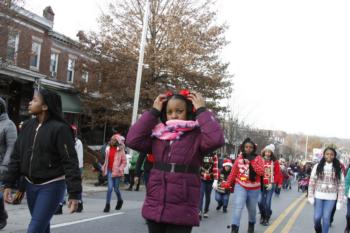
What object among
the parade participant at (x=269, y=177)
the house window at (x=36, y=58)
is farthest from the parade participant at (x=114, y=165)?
the house window at (x=36, y=58)

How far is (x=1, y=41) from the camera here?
19500 millimetres

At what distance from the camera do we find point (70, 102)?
101 feet

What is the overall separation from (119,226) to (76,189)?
5010 millimetres

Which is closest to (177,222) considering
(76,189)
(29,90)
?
(76,189)

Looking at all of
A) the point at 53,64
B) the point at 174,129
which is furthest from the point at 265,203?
the point at 53,64

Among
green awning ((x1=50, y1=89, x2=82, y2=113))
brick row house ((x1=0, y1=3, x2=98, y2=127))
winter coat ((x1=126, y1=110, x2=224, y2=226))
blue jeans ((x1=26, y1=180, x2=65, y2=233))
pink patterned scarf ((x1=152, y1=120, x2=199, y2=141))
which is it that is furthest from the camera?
green awning ((x1=50, y1=89, x2=82, y2=113))

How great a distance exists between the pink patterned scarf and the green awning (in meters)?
25.7

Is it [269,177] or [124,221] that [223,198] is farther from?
[124,221]

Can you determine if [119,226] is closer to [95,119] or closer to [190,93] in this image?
[190,93]

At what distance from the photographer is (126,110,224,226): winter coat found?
4.04 meters

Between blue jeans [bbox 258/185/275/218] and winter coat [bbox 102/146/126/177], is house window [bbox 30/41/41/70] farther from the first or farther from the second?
blue jeans [bbox 258/185/275/218]

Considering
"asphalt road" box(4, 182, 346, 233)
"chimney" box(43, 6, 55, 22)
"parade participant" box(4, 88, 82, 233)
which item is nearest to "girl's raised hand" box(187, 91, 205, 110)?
"parade participant" box(4, 88, 82, 233)

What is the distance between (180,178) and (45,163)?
4.57ft

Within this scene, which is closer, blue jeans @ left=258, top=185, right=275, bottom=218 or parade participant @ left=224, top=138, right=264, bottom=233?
parade participant @ left=224, top=138, right=264, bottom=233
